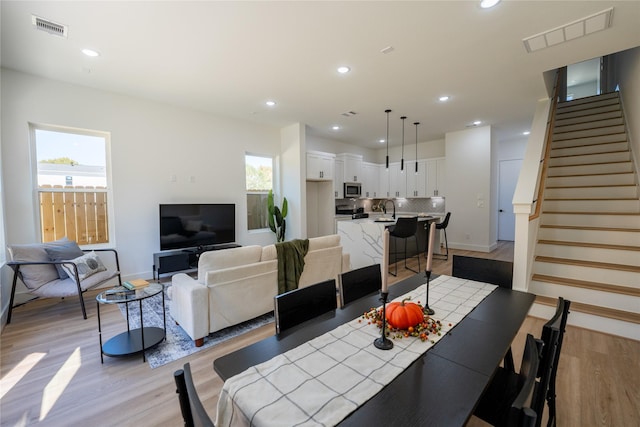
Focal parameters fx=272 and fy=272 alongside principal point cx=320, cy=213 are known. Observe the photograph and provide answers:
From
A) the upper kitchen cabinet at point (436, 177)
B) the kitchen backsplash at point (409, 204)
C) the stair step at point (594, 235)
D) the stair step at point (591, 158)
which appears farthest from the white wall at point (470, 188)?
the stair step at point (594, 235)

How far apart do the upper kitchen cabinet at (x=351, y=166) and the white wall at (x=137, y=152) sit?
85.6 inches

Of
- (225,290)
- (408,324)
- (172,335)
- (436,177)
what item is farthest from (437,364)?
(436,177)

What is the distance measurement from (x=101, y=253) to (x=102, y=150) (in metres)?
1.60

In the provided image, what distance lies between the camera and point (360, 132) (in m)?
6.73

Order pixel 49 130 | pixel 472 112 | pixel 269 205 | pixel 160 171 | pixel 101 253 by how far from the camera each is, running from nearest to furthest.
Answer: pixel 49 130 → pixel 101 253 → pixel 160 171 → pixel 472 112 → pixel 269 205

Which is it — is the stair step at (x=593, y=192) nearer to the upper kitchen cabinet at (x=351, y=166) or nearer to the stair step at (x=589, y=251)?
the stair step at (x=589, y=251)

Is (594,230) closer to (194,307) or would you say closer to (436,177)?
(436,177)

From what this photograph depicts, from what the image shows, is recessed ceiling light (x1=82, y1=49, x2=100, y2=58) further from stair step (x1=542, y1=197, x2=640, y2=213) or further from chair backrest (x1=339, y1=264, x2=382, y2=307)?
stair step (x1=542, y1=197, x2=640, y2=213)

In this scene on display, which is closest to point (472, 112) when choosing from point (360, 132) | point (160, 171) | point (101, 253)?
point (360, 132)

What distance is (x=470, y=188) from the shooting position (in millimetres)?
6500

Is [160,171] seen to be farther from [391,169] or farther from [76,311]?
[391,169]

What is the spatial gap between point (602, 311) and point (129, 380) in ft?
14.5

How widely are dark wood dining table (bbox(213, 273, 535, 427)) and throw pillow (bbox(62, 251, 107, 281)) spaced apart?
125 inches

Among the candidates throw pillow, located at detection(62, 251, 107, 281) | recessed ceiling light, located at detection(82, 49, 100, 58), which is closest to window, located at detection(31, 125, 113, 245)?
throw pillow, located at detection(62, 251, 107, 281)
